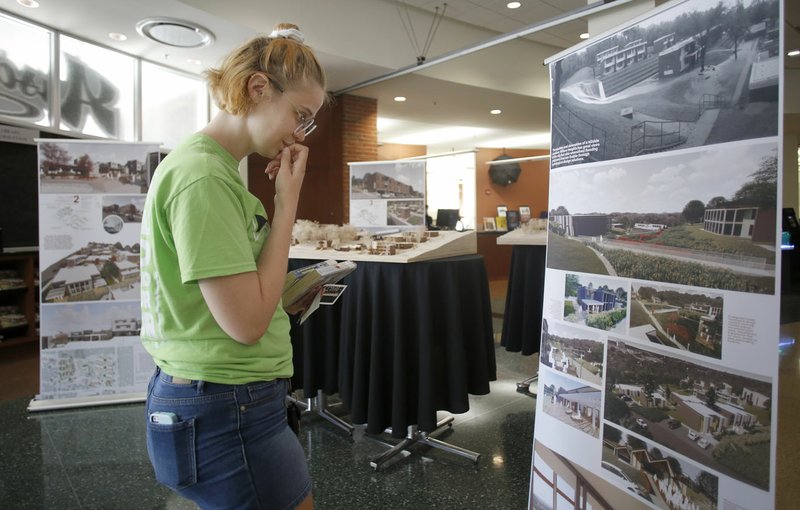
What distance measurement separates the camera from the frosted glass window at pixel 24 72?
484 cm

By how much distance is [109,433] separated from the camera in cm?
293

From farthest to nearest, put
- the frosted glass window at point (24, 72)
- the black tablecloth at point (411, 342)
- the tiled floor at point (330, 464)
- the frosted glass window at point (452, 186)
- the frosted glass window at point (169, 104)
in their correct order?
the frosted glass window at point (452, 186) < the frosted glass window at point (169, 104) < the frosted glass window at point (24, 72) < the black tablecloth at point (411, 342) < the tiled floor at point (330, 464)

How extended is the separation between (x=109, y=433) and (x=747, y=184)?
3374 millimetres

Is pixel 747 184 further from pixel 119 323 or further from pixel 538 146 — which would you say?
pixel 538 146

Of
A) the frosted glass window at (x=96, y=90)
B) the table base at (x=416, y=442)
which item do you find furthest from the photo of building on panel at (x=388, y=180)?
the table base at (x=416, y=442)

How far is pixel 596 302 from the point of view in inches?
59.9

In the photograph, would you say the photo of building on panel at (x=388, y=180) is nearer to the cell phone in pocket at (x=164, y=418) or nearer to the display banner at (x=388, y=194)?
the display banner at (x=388, y=194)

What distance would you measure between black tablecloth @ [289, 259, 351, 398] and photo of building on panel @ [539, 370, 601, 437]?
138cm

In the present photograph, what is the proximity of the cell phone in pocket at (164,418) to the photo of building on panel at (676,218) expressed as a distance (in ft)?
4.05

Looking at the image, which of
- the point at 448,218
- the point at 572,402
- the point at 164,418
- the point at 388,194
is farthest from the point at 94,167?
the point at 448,218

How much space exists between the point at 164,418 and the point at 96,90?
6.20 meters

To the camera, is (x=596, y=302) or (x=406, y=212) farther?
(x=406, y=212)

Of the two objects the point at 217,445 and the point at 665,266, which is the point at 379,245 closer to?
the point at 665,266

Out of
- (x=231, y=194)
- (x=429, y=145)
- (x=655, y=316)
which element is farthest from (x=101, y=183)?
(x=429, y=145)
